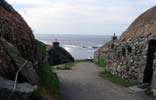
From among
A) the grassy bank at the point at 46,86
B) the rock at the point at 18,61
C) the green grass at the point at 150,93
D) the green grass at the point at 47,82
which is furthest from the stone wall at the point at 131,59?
the rock at the point at 18,61

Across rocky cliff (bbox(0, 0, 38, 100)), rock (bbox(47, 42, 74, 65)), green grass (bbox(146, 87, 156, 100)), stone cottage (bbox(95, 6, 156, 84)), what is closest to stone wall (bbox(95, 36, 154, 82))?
stone cottage (bbox(95, 6, 156, 84))

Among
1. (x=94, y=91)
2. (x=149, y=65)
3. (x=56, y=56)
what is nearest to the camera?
(x=94, y=91)

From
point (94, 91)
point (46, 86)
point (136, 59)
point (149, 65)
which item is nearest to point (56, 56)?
point (136, 59)

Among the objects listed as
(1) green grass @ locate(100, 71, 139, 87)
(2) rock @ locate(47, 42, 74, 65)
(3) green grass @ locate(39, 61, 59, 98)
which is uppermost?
(3) green grass @ locate(39, 61, 59, 98)

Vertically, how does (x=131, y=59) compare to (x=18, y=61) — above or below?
below

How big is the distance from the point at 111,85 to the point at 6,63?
904 centimetres

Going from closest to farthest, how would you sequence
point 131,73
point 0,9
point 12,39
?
point 12,39
point 0,9
point 131,73

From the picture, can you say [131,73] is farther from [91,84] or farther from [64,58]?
[64,58]

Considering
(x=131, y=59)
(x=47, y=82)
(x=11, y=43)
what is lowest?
(x=47, y=82)

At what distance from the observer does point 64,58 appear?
139ft

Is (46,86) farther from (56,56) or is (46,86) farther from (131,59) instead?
(56,56)

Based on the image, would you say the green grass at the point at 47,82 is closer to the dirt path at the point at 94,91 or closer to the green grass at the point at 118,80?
the dirt path at the point at 94,91

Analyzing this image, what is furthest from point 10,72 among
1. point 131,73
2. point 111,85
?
point 131,73

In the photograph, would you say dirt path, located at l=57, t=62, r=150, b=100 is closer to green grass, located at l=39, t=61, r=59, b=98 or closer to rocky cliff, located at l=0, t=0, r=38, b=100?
green grass, located at l=39, t=61, r=59, b=98
